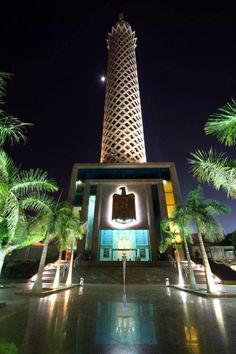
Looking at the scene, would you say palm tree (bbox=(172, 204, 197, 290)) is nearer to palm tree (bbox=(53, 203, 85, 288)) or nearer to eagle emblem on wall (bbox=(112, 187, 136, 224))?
palm tree (bbox=(53, 203, 85, 288))

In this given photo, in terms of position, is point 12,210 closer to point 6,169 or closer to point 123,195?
point 6,169

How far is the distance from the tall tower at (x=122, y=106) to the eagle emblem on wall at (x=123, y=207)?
1346 cm

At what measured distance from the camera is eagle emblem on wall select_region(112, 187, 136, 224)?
31312mm

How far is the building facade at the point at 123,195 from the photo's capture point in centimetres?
3028

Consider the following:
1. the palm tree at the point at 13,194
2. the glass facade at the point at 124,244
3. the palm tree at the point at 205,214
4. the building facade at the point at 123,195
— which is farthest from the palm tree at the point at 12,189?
the glass facade at the point at 124,244

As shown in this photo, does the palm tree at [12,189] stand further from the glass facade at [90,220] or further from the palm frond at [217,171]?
the glass facade at [90,220]

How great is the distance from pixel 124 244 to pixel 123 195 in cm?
760

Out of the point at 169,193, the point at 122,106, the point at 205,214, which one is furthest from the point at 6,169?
the point at 122,106

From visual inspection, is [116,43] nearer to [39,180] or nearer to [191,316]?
[39,180]

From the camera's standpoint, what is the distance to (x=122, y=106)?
2149 inches

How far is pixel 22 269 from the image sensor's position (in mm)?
24547

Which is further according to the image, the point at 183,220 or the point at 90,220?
the point at 90,220

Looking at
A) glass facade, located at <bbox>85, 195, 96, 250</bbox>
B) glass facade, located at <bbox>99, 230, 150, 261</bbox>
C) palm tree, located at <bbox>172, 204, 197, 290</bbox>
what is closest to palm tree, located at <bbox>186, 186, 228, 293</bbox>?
palm tree, located at <bbox>172, 204, 197, 290</bbox>

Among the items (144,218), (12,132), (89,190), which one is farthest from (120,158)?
(12,132)
